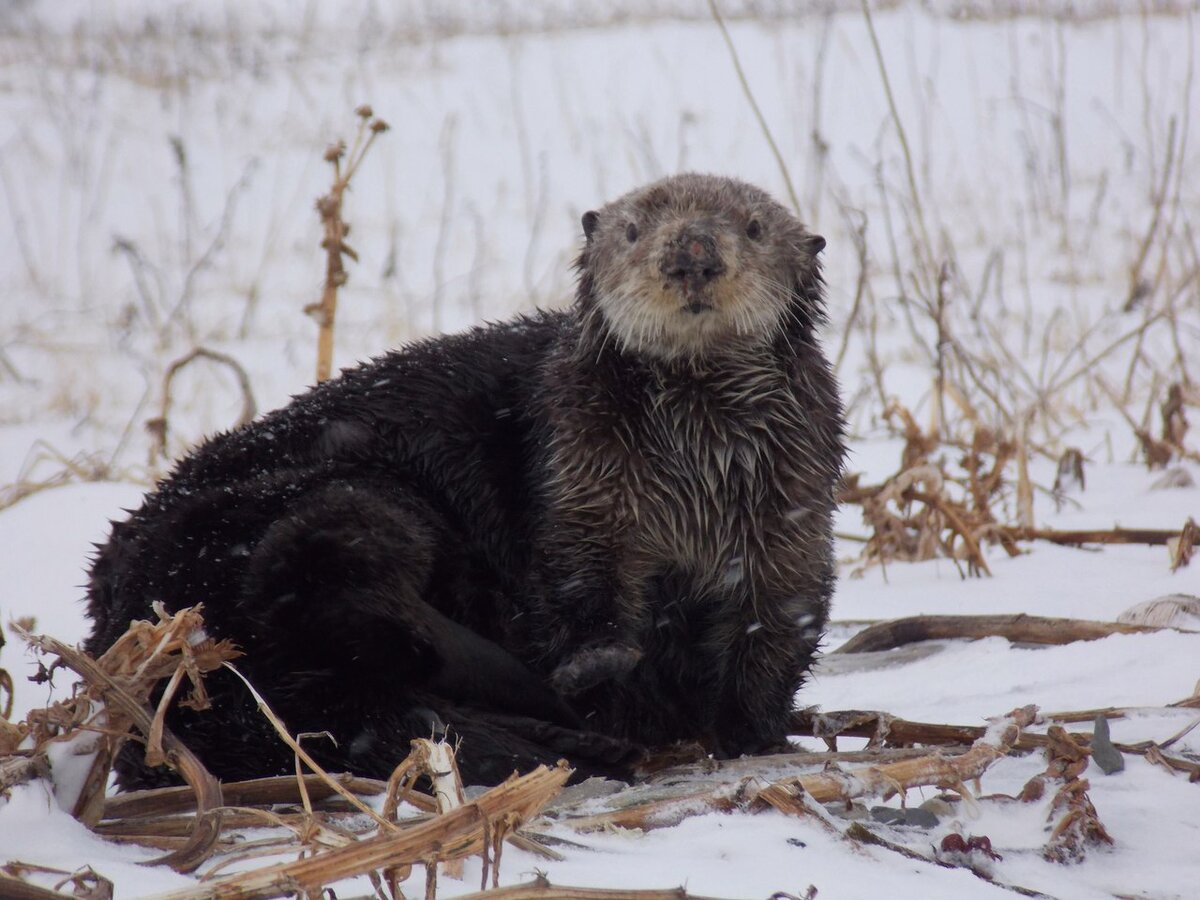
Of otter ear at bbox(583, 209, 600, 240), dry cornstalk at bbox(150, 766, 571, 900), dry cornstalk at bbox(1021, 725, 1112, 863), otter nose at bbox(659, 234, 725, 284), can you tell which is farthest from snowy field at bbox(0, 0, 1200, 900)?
otter ear at bbox(583, 209, 600, 240)

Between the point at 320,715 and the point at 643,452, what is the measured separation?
0.93 m

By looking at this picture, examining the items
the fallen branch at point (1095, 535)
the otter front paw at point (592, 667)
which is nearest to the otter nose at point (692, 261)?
the otter front paw at point (592, 667)

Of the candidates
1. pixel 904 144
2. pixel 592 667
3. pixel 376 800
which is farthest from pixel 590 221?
pixel 904 144

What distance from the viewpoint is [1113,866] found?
189 centimetres

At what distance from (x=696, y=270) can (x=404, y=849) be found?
Result: 1.64 metres

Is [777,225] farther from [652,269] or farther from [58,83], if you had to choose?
[58,83]

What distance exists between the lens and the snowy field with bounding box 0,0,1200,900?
2.15 m

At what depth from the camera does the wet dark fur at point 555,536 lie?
2541 mm

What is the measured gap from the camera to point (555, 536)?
279cm

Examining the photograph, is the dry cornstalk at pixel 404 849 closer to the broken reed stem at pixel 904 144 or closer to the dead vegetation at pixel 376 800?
the dead vegetation at pixel 376 800

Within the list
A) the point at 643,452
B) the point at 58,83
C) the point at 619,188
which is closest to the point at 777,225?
the point at 643,452

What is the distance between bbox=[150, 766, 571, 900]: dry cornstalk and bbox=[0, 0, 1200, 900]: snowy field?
15 cm

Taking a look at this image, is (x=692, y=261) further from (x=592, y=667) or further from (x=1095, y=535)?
(x=1095, y=535)

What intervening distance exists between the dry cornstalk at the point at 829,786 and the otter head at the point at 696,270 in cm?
112
